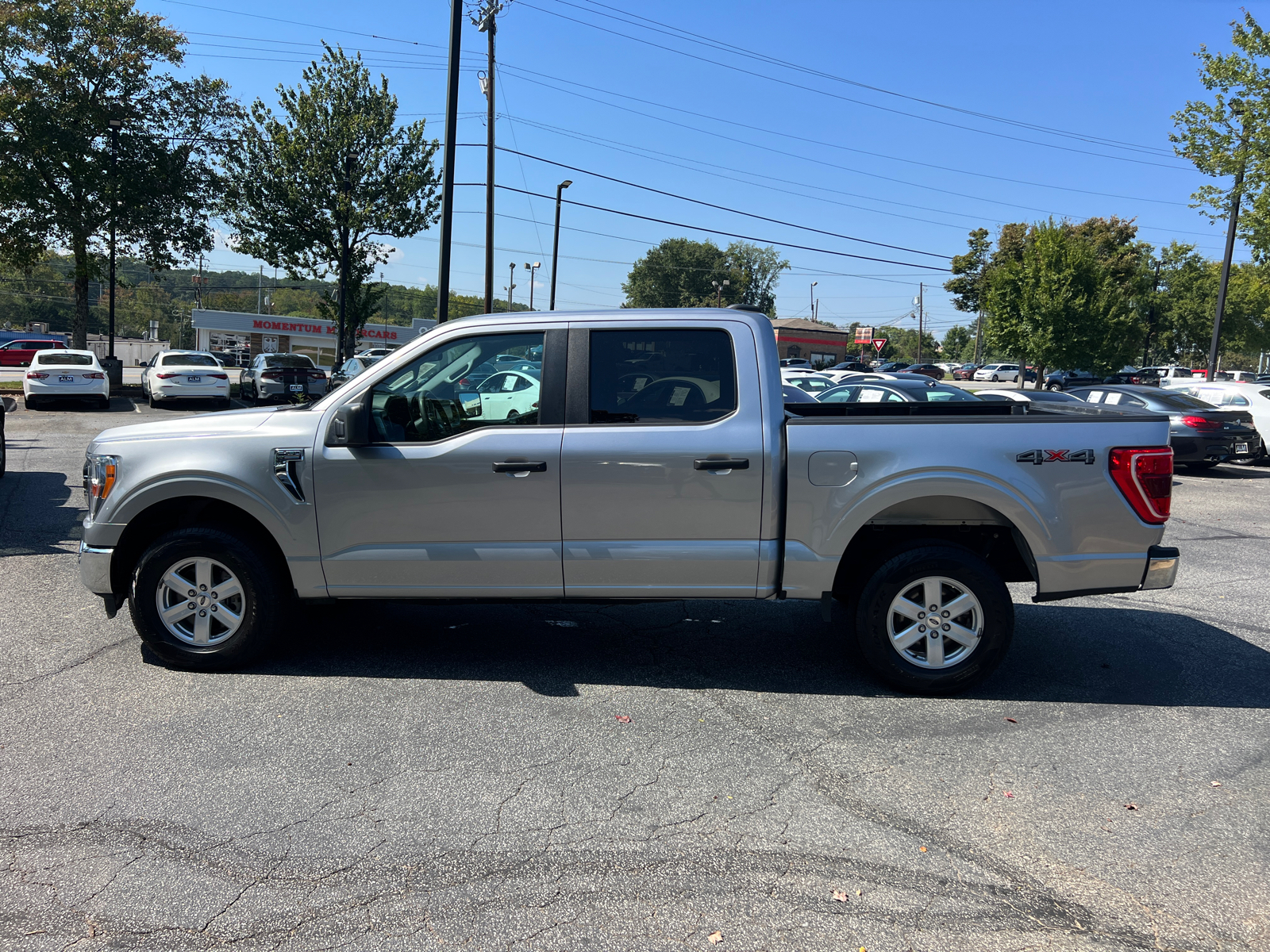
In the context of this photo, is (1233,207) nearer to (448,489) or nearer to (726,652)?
(726,652)

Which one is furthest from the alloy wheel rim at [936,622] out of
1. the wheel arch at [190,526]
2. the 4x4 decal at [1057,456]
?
the wheel arch at [190,526]

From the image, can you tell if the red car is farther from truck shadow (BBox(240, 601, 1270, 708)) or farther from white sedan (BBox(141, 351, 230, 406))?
truck shadow (BBox(240, 601, 1270, 708))

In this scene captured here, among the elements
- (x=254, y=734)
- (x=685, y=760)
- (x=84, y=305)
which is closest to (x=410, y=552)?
(x=254, y=734)

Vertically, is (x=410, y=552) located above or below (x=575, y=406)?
below

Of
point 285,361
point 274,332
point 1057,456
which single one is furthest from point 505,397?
point 274,332

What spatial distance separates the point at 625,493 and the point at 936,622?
1817mm

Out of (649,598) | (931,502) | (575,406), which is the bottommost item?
(649,598)

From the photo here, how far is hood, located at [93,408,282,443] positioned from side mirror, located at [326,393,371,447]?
0.51 m

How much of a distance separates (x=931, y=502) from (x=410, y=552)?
2.85 metres

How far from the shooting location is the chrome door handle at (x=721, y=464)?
181 inches

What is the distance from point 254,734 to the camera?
4.20 m

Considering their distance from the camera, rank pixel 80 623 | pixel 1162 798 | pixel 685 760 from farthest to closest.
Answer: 1. pixel 80 623
2. pixel 685 760
3. pixel 1162 798

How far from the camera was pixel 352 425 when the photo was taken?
461 centimetres

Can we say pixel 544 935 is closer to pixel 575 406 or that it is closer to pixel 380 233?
pixel 575 406
